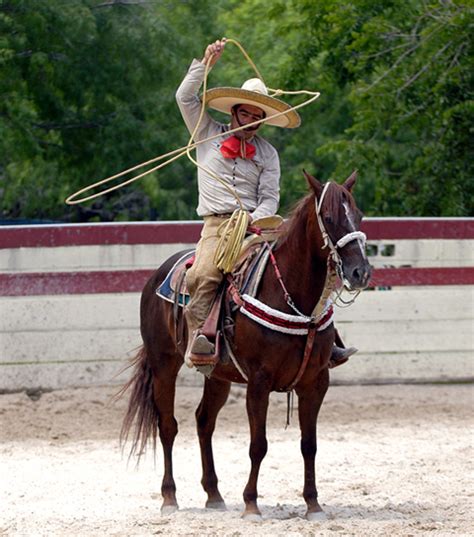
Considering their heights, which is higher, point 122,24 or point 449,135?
point 122,24

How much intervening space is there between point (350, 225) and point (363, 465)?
2.82 m

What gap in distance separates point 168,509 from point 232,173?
2.09 meters

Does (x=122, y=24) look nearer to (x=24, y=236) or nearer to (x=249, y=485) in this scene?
(x=24, y=236)

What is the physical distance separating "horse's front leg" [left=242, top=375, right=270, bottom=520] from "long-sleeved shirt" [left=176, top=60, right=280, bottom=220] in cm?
106

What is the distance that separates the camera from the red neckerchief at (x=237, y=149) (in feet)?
24.2

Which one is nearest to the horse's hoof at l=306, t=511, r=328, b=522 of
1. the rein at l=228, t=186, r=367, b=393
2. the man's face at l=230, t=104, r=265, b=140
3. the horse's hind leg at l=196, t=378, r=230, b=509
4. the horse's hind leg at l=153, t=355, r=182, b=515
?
the rein at l=228, t=186, r=367, b=393

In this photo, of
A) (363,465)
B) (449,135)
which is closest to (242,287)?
(363,465)

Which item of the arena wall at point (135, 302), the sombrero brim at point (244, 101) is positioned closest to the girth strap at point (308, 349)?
the sombrero brim at point (244, 101)

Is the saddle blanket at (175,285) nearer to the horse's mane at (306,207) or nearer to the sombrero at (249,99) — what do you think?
the horse's mane at (306,207)

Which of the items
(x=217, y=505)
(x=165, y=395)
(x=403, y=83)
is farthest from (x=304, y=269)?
(x=403, y=83)

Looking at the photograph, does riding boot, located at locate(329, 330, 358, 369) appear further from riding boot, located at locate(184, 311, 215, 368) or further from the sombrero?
the sombrero

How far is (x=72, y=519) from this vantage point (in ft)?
23.8

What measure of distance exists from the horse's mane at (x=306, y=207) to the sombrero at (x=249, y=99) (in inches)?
26.4

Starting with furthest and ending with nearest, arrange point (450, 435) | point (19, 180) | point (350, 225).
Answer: point (19, 180)
point (450, 435)
point (350, 225)
